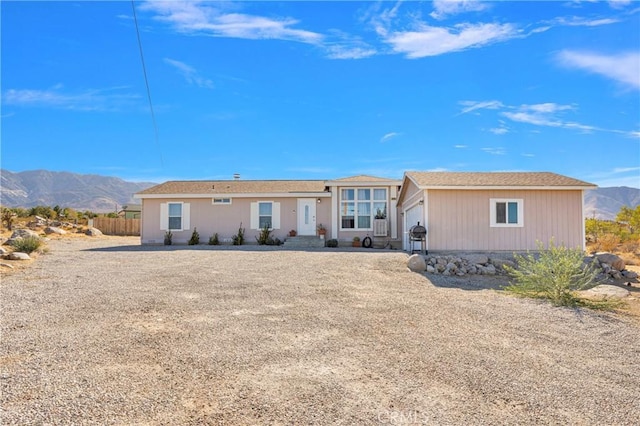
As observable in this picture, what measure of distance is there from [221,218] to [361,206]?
683 centimetres

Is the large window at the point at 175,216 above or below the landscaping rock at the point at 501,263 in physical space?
above

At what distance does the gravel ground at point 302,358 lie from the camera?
284cm

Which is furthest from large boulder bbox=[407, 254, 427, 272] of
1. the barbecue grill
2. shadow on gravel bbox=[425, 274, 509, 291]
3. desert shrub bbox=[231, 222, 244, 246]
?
desert shrub bbox=[231, 222, 244, 246]

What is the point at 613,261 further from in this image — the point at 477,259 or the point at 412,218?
the point at 412,218

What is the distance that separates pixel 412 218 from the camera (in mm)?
15836

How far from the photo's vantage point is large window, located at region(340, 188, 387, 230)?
62.0ft

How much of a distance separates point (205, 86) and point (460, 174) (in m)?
10.0

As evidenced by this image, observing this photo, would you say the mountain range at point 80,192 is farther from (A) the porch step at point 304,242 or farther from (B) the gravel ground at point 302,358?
(B) the gravel ground at point 302,358

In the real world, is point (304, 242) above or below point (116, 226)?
below

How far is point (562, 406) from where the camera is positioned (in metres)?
2.99

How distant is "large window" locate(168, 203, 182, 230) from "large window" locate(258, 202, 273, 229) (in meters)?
4.00

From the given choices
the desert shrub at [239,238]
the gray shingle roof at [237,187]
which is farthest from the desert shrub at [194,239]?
the gray shingle roof at [237,187]

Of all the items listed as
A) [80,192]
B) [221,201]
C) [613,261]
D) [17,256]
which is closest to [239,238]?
[221,201]
